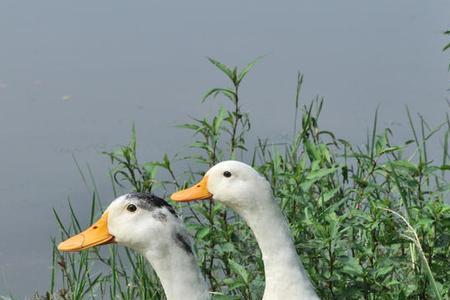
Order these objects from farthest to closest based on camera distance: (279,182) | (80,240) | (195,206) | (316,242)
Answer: (279,182), (195,206), (316,242), (80,240)

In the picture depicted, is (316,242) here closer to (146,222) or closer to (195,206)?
(195,206)

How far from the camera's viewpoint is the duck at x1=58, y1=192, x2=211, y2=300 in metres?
5.00

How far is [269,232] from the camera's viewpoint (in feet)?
18.4

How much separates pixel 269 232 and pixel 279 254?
0.34 feet

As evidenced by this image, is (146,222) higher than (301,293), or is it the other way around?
(146,222)

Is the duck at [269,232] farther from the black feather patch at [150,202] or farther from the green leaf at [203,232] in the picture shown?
the black feather patch at [150,202]

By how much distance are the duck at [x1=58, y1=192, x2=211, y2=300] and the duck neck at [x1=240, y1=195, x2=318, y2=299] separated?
0.61 metres

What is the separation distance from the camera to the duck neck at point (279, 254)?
5.58 meters

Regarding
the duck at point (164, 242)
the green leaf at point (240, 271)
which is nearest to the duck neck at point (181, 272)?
the duck at point (164, 242)

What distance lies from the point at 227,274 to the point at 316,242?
73 cm

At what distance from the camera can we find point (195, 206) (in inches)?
245

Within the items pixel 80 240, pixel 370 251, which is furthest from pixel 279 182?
pixel 80 240

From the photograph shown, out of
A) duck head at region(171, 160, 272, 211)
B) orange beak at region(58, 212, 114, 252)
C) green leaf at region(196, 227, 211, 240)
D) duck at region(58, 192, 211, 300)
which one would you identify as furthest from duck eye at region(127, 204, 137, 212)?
green leaf at region(196, 227, 211, 240)

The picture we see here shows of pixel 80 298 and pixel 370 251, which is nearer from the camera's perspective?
pixel 370 251
